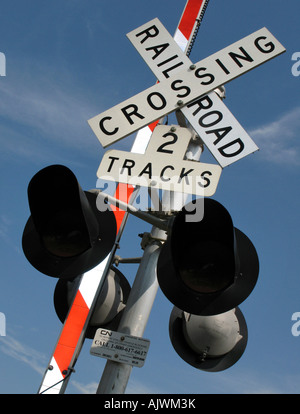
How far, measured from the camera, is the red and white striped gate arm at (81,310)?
440cm

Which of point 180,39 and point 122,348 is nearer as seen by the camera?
point 122,348

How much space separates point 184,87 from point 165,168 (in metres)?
0.65

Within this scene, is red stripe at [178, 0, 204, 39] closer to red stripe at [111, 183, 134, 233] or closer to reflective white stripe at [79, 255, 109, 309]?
red stripe at [111, 183, 134, 233]

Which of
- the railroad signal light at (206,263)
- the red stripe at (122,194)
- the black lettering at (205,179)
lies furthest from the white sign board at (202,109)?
the red stripe at (122,194)

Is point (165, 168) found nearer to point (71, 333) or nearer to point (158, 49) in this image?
point (158, 49)

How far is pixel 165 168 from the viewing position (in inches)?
132

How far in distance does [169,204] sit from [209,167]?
472 mm

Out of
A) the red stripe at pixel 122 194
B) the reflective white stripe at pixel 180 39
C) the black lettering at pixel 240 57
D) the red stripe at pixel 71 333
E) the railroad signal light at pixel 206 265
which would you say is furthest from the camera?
the red stripe at pixel 122 194

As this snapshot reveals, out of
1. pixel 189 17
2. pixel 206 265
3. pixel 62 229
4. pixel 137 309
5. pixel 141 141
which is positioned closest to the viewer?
pixel 206 265

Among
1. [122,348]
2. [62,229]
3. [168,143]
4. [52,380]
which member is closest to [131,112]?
[168,143]

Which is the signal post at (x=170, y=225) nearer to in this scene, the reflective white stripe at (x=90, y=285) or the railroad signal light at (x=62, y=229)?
the railroad signal light at (x=62, y=229)

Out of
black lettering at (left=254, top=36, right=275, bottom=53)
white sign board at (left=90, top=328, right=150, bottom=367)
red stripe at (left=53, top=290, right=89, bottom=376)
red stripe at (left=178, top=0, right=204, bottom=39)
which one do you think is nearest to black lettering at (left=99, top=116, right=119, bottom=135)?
black lettering at (left=254, top=36, right=275, bottom=53)

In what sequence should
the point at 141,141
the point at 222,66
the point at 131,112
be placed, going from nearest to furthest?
the point at 131,112 → the point at 222,66 → the point at 141,141

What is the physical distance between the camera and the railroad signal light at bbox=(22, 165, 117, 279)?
2980 mm
